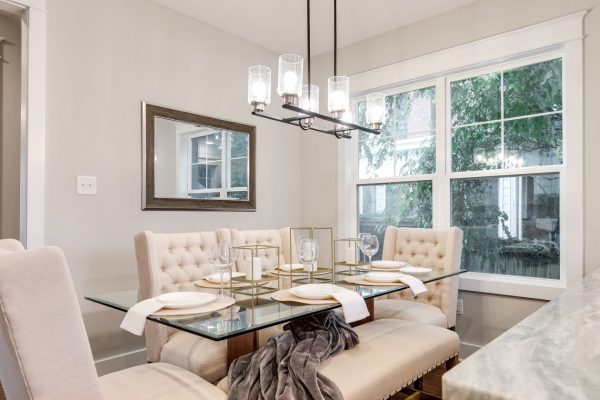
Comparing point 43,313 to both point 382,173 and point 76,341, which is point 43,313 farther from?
point 382,173

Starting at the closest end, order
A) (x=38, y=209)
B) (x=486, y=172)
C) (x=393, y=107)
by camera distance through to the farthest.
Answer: (x=38, y=209) < (x=486, y=172) < (x=393, y=107)

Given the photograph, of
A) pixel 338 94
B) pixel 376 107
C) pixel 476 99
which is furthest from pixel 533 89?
pixel 338 94

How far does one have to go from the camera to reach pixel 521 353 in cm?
54

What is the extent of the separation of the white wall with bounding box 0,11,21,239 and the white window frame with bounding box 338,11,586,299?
2792mm

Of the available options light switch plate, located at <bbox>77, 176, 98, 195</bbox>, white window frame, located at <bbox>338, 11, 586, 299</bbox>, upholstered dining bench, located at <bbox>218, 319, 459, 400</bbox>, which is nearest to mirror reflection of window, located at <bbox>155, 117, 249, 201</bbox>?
light switch plate, located at <bbox>77, 176, 98, 195</bbox>

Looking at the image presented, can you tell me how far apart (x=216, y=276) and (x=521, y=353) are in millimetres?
1704

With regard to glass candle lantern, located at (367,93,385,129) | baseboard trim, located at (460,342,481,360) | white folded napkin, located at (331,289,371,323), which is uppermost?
glass candle lantern, located at (367,93,385,129)

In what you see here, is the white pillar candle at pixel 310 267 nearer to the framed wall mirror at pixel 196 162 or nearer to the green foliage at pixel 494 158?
the framed wall mirror at pixel 196 162

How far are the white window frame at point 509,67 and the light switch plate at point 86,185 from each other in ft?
6.86

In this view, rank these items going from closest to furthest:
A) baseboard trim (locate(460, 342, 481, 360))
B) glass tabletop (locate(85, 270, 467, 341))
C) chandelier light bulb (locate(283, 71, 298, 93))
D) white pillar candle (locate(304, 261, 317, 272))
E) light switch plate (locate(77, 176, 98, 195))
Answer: glass tabletop (locate(85, 270, 467, 341)), chandelier light bulb (locate(283, 71, 298, 93)), white pillar candle (locate(304, 261, 317, 272)), light switch plate (locate(77, 176, 98, 195)), baseboard trim (locate(460, 342, 481, 360))

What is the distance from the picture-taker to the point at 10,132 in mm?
3305

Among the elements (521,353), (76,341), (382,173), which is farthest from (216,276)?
(382,173)

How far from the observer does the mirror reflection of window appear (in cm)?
306

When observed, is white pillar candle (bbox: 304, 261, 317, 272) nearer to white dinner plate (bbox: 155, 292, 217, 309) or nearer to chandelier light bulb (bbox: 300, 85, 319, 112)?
white dinner plate (bbox: 155, 292, 217, 309)
